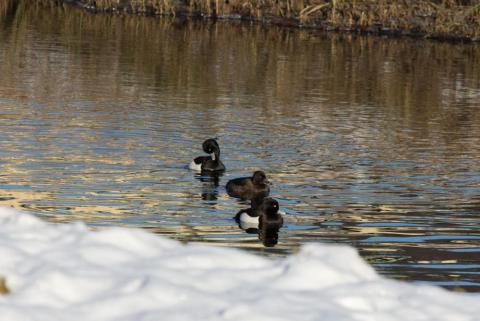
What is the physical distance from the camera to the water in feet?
50.8

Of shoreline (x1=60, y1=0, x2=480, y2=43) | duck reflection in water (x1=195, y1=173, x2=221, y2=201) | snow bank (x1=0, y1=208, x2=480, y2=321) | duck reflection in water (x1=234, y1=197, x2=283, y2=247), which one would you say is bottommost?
duck reflection in water (x1=195, y1=173, x2=221, y2=201)

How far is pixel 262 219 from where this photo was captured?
15.5 meters

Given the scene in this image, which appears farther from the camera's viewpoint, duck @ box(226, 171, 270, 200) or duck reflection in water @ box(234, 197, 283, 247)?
duck @ box(226, 171, 270, 200)

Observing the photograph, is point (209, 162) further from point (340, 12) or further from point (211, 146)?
point (340, 12)

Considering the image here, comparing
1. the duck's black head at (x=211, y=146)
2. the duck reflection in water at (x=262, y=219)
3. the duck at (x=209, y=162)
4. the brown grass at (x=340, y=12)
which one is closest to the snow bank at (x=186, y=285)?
the duck reflection in water at (x=262, y=219)

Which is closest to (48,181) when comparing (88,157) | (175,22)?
(88,157)

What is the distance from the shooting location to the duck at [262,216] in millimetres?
15602

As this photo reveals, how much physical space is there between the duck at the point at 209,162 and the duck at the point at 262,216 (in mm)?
3812

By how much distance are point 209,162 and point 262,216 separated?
14.8 feet

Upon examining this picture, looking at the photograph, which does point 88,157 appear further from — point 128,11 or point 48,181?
point 128,11

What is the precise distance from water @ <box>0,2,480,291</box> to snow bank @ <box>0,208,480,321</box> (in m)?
7.21

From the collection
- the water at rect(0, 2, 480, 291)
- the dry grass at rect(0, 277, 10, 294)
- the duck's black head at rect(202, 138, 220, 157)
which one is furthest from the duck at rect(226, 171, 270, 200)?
the dry grass at rect(0, 277, 10, 294)

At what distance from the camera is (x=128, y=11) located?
5650 cm

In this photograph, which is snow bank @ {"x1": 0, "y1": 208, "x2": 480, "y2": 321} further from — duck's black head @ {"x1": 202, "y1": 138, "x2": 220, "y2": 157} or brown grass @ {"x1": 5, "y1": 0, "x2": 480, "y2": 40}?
brown grass @ {"x1": 5, "y1": 0, "x2": 480, "y2": 40}
